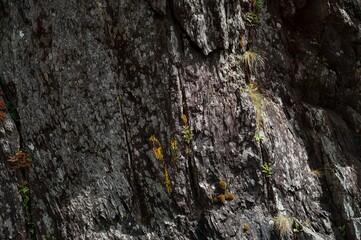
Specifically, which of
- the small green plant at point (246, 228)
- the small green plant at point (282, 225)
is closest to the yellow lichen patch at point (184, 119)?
the small green plant at point (246, 228)

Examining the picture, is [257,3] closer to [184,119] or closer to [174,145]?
[184,119]

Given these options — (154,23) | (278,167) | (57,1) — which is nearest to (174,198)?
(278,167)

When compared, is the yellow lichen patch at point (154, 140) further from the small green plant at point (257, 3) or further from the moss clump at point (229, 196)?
the small green plant at point (257, 3)

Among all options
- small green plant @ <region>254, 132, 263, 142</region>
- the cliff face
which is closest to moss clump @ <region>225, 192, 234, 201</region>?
the cliff face

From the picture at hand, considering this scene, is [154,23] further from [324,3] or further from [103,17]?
[324,3]

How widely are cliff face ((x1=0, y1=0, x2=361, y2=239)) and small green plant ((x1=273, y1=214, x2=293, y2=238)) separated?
0.05 feet

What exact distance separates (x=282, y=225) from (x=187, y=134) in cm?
200

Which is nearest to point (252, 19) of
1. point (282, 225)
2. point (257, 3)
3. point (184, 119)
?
point (257, 3)

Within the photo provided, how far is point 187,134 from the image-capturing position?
6.49m

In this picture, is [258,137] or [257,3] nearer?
[258,137]

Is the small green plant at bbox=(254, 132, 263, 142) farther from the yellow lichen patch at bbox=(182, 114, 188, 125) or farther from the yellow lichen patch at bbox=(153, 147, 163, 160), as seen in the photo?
the yellow lichen patch at bbox=(153, 147, 163, 160)

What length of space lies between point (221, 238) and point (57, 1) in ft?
15.3

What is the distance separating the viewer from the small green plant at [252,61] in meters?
7.23

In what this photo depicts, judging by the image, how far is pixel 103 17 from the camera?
22.6 feet
